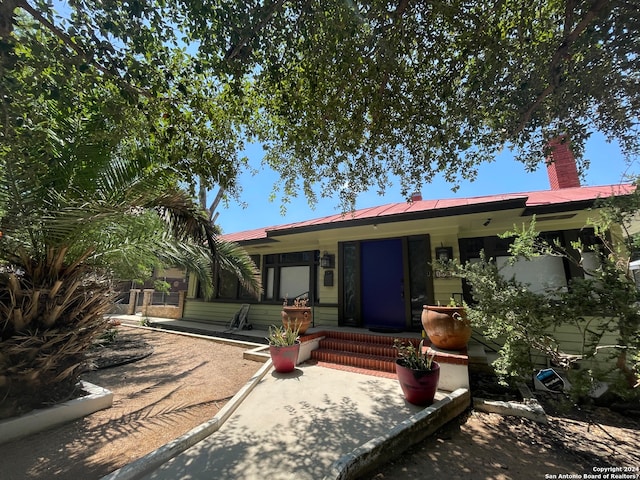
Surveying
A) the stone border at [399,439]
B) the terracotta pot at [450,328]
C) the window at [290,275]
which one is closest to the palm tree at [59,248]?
the stone border at [399,439]

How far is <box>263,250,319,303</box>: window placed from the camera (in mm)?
8273

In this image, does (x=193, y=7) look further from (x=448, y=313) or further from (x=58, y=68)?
(x=448, y=313)

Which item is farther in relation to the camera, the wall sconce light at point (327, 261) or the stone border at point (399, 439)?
the wall sconce light at point (327, 261)

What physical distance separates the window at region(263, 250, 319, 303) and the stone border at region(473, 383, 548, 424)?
4.87 metres

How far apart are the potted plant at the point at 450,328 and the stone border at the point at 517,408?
79 cm

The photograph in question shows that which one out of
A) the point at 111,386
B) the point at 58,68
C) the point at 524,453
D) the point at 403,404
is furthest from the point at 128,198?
the point at 524,453

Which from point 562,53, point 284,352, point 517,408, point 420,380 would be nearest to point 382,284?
point 284,352

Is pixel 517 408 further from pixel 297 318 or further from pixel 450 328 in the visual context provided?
pixel 297 318

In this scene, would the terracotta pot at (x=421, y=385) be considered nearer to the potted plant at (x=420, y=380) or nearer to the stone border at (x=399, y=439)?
the potted plant at (x=420, y=380)

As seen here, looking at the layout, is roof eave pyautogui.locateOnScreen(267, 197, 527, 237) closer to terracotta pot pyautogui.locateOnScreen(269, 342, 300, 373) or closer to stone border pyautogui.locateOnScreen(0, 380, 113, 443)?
terracotta pot pyautogui.locateOnScreen(269, 342, 300, 373)

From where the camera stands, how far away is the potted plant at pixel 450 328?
436 cm

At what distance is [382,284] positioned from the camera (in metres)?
6.96

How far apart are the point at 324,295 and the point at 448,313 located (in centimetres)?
385

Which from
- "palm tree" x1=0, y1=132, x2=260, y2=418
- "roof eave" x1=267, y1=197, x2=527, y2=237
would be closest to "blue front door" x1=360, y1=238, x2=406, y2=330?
"roof eave" x1=267, y1=197, x2=527, y2=237
